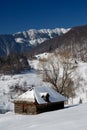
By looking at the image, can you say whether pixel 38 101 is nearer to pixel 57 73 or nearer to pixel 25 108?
pixel 25 108

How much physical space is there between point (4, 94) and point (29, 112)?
286 ft

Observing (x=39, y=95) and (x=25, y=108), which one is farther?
(x=25, y=108)

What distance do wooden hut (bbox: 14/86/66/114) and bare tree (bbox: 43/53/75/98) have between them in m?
10.1

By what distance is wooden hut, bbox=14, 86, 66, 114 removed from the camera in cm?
3641

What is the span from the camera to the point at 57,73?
4950 cm

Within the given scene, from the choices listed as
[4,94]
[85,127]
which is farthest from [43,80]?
[4,94]

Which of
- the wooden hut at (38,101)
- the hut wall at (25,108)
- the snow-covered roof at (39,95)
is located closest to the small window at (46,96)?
the wooden hut at (38,101)

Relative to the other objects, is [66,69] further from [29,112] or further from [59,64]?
[29,112]

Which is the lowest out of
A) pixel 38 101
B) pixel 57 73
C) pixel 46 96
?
pixel 38 101

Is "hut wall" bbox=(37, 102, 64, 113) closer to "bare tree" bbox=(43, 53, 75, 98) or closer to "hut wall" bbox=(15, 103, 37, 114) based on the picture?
"hut wall" bbox=(15, 103, 37, 114)

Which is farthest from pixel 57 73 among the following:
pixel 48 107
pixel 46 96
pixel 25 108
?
pixel 46 96

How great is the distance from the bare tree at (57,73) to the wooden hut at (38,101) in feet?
33.2

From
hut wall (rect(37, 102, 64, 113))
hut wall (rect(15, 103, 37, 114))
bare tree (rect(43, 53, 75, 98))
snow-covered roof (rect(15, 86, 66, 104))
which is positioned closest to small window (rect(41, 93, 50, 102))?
snow-covered roof (rect(15, 86, 66, 104))

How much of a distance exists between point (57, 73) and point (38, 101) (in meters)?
13.9
